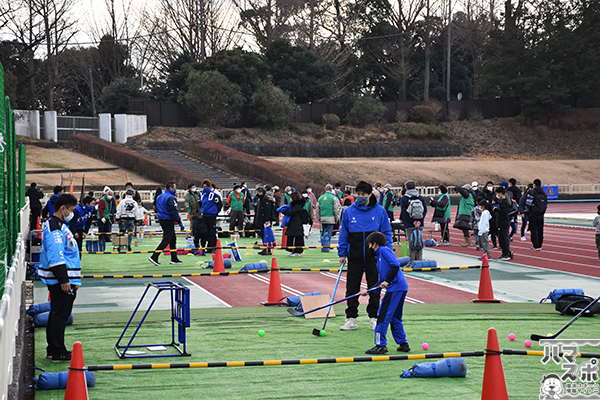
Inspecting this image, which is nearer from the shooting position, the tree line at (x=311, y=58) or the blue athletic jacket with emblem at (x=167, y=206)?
the blue athletic jacket with emblem at (x=167, y=206)

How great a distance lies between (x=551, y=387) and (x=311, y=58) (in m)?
55.5

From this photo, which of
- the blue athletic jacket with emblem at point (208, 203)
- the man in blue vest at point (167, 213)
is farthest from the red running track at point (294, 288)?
the blue athletic jacket with emblem at point (208, 203)

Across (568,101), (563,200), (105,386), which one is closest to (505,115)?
(568,101)

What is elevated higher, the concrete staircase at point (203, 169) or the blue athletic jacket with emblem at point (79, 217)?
the concrete staircase at point (203, 169)

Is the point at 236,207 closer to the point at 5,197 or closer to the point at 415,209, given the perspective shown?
the point at 415,209

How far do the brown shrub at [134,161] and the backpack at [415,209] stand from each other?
980 inches

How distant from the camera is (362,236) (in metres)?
8.79

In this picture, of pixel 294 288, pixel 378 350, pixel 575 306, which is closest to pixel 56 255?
pixel 378 350

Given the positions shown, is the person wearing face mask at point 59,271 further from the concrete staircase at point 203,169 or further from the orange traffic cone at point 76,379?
the concrete staircase at point 203,169

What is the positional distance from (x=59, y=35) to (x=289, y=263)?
46.7 m

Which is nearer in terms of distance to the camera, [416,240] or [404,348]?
[404,348]

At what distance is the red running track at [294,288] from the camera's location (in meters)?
11.5

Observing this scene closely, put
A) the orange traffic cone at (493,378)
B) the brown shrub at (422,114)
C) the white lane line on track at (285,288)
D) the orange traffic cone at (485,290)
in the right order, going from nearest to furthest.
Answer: the orange traffic cone at (493,378) < the orange traffic cone at (485,290) < the white lane line on track at (285,288) < the brown shrub at (422,114)

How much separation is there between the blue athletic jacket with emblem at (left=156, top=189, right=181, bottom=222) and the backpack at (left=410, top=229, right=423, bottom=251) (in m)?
5.36
